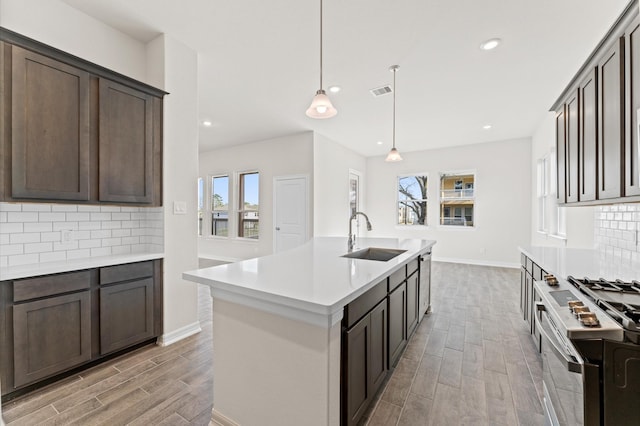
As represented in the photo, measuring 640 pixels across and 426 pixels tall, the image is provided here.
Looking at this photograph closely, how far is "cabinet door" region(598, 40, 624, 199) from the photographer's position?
163 cm

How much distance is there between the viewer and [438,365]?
225 cm

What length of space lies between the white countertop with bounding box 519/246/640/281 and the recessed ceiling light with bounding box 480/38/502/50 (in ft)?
6.85

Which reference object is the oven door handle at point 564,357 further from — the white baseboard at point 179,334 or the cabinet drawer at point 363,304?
the white baseboard at point 179,334

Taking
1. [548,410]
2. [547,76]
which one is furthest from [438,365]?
[547,76]

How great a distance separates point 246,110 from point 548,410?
16.1 ft

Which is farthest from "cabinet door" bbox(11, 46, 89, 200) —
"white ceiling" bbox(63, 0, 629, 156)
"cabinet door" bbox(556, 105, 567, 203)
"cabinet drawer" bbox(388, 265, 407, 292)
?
"cabinet door" bbox(556, 105, 567, 203)

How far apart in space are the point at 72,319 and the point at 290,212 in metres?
4.30

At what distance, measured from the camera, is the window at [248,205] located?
6.67 m

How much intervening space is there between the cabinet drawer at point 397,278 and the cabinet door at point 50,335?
2306 millimetres

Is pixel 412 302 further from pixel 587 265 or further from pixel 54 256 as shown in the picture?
pixel 54 256

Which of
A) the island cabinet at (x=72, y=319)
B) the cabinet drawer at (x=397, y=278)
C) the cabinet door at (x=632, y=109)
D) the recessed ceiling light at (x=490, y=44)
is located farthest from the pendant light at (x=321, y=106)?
the island cabinet at (x=72, y=319)

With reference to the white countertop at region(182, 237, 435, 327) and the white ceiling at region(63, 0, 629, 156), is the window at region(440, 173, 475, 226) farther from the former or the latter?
the white countertop at region(182, 237, 435, 327)

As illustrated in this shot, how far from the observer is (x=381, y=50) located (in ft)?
9.36

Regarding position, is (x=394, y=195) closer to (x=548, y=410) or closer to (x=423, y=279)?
(x=423, y=279)
